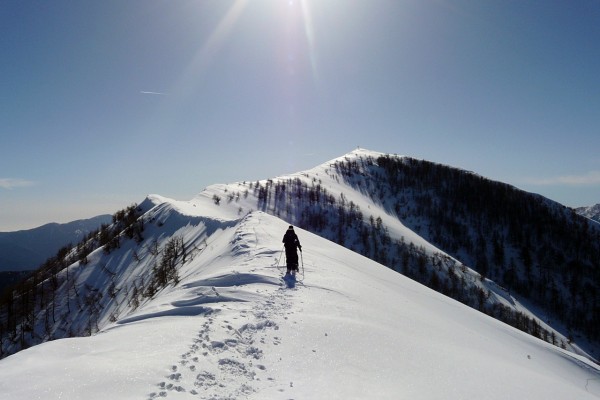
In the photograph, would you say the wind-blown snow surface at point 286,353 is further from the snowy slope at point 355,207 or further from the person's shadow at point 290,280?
the snowy slope at point 355,207

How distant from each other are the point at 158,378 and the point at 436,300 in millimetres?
14815

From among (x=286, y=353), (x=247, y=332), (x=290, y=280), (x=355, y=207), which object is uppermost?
(x=355, y=207)

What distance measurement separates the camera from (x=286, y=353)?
23.0 feet

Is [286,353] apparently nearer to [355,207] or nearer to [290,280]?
[290,280]

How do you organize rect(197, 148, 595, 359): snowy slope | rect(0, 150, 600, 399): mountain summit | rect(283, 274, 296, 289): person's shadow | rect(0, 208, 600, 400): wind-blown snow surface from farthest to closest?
1. rect(197, 148, 595, 359): snowy slope
2. rect(283, 274, 296, 289): person's shadow
3. rect(0, 150, 600, 399): mountain summit
4. rect(0, 208, 600, 400): wind-blown snow surface

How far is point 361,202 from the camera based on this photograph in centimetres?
9531

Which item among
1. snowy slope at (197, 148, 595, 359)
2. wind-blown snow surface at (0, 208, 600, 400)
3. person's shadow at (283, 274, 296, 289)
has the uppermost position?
snowy slope at (197, 148, 595, 359)

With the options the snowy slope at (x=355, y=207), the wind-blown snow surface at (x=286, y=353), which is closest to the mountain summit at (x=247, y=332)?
the wind-blown snow surface at (x=286, y=353)

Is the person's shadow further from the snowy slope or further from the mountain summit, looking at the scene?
the snowy slope

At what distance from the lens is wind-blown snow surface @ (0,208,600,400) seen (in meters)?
5.32

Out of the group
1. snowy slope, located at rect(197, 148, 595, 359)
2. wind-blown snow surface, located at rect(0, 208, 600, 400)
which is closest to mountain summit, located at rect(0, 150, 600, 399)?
wind-blown snow surface, located at rect(0, 208, 600, 400)

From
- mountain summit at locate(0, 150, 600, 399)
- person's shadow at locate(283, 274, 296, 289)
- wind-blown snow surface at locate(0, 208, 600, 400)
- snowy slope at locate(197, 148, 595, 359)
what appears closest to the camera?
wind-blown snow surface at locate(0, 208, 600, 400)

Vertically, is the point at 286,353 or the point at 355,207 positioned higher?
the point at 355,207

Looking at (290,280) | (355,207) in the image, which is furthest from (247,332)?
(355,207)
